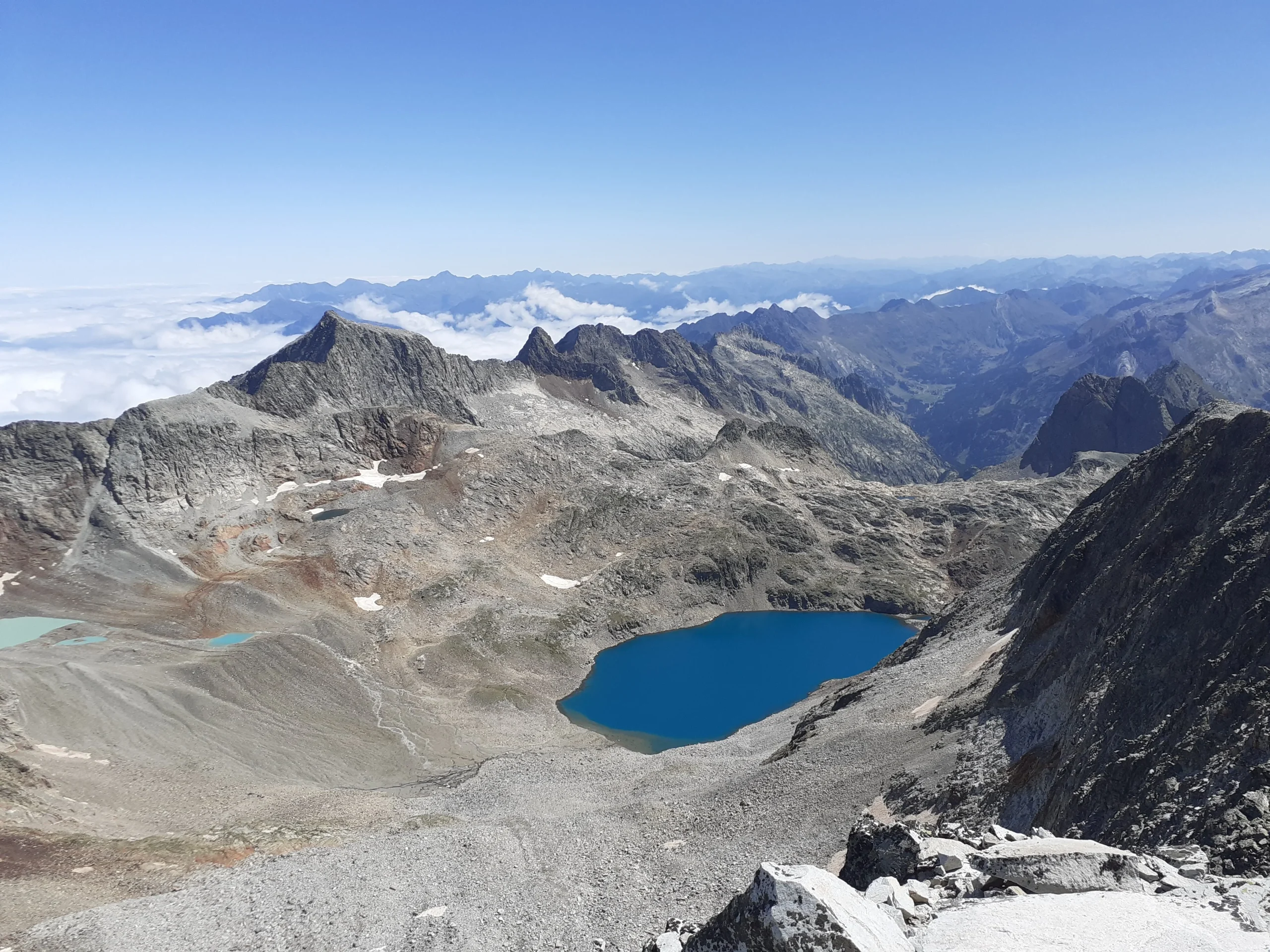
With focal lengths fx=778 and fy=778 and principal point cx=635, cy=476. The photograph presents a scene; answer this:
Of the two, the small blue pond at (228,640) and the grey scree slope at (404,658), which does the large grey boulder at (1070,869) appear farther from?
the small blue pond at (228,640)

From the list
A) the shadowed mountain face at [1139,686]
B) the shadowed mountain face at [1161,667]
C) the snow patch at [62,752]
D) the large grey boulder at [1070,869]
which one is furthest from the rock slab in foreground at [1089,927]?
the snow patch at [62,752]

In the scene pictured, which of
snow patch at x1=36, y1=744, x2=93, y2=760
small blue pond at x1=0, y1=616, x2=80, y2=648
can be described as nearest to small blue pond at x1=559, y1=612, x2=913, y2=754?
snow patch at x1=36, y1=744, x2=93, y2=760

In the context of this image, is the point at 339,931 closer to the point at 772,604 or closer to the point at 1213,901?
the point at 1213,901

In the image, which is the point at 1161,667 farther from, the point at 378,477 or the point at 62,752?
the point at 378,477

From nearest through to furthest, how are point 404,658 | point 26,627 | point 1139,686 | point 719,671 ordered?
point 1139,686 → point 26,627 → point 404,658 → point 719,671

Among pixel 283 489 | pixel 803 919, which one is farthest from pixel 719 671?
pixel 803 919

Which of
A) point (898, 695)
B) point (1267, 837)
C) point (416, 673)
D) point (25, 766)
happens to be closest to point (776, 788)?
point (898, 695)
